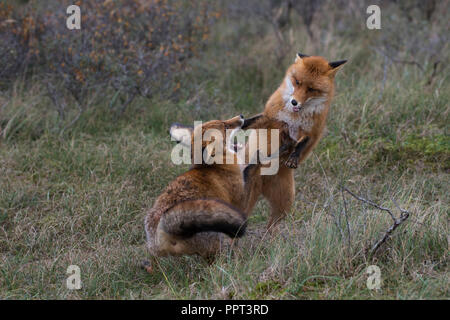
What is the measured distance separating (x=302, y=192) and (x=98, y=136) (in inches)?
123

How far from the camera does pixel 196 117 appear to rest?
7.94m

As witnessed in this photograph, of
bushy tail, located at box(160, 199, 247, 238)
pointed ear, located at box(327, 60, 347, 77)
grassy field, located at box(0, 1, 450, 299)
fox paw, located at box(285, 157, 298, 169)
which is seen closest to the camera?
bushy tail, located at box(160, 199, 247, 238)

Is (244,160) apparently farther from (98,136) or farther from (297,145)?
(98,136)

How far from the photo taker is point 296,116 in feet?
17.7

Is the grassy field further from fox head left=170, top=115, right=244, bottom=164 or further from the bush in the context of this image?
fox head left=170, top=115, right=244, bottom=164

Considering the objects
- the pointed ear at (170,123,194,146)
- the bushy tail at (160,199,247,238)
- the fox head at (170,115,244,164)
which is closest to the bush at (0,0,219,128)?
the pointed ear at (170,123,194,146)

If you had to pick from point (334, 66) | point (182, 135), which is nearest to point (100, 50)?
point (182, 135)

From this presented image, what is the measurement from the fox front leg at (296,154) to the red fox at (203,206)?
0.36 m

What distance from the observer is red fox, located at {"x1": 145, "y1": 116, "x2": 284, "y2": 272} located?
12.8ft

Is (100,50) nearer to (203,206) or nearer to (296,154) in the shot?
(296,154)

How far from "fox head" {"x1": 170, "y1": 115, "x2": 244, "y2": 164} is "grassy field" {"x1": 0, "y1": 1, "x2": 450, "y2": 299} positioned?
3.11ft

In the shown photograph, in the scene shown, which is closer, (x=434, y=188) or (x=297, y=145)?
(x=297, y=145)

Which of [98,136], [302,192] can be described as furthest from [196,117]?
[302,192]

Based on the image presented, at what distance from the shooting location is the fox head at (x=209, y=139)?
4980 mm
